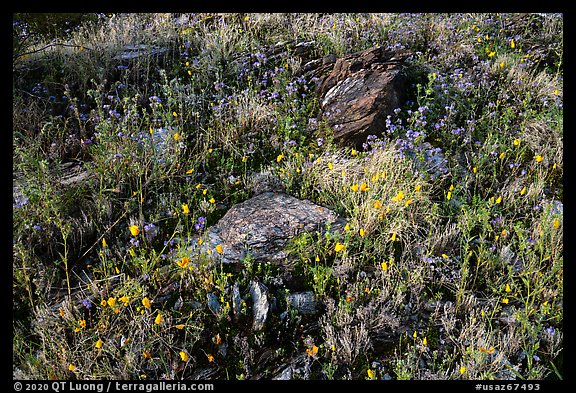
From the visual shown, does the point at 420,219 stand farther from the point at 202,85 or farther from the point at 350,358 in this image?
the point at 202,85

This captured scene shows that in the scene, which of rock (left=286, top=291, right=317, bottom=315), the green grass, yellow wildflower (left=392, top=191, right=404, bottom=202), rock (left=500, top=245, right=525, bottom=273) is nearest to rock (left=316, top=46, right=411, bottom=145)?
the green grass

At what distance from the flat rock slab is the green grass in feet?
0.40

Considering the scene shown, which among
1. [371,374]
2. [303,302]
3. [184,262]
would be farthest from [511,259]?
[184,262]

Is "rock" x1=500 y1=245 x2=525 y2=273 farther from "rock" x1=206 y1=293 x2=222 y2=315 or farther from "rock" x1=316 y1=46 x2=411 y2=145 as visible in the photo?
"rock" x1=206 y1=293 x2=222 y2=315

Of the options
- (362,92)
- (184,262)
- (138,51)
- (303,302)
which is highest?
(138,51)

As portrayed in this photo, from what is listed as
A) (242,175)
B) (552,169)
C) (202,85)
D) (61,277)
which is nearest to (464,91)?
(552,169)

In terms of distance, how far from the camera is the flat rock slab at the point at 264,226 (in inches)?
149

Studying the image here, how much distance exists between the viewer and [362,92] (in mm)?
5332

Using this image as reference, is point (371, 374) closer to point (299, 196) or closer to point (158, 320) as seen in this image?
point (158, 320)

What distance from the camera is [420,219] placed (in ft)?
14.0

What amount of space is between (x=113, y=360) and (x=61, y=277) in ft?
3.34

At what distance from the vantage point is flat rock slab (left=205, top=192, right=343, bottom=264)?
379 cm

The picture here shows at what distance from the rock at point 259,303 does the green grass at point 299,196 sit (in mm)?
68

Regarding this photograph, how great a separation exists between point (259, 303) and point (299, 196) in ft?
4.74
